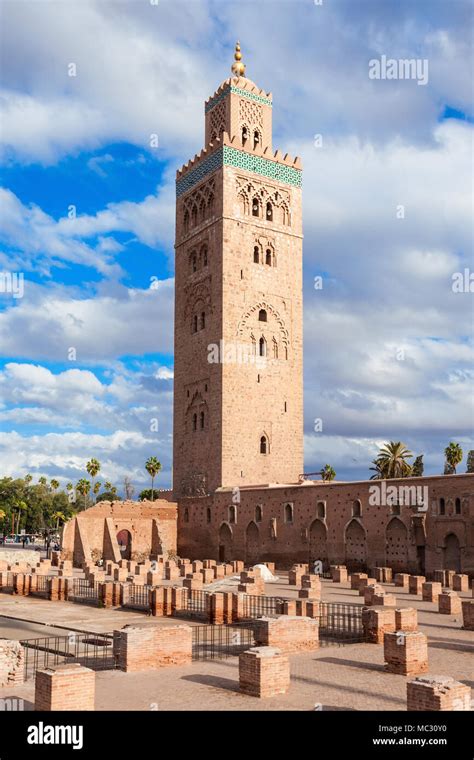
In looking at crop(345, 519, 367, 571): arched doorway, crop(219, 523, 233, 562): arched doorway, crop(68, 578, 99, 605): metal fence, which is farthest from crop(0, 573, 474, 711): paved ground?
crop(219, 523, 233, 562): arched doorway

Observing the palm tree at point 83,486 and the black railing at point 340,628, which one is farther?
the palm tree at point 83,486

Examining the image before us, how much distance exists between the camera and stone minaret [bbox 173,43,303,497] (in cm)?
4091

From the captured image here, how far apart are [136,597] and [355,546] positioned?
1113 cm

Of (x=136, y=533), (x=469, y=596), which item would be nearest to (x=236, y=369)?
(x=136, y=533)

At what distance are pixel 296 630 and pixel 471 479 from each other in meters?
14.7

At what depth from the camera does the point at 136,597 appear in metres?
23.4

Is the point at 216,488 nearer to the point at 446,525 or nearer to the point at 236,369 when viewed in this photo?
the point at 236,369

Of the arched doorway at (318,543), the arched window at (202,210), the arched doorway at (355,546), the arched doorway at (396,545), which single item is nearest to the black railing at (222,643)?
the arched doorway at (396,545)

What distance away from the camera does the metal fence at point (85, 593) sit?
24359 mm

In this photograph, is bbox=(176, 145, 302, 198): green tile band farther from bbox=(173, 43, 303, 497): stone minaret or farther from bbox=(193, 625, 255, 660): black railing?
bbox=(193, 625, 255, 660): black railing

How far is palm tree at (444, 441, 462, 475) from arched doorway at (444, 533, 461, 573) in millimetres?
23123

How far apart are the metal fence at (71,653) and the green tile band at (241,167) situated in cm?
3261

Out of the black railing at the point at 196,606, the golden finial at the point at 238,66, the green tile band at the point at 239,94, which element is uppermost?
the golden finial at the point at 238,66

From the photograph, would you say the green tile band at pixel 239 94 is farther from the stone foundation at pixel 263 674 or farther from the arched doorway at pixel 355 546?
the stone foundation at pixel 263 674
